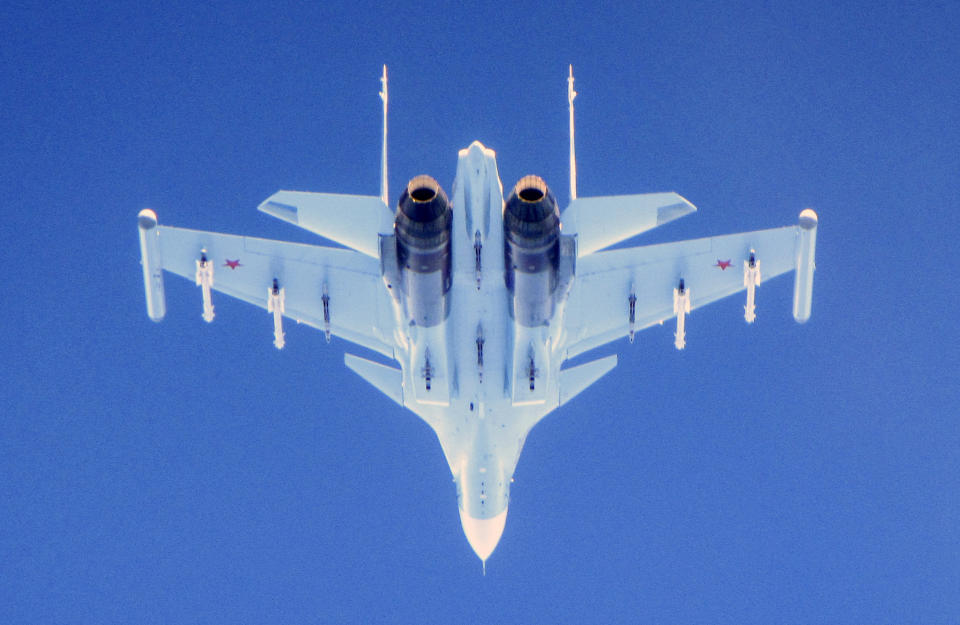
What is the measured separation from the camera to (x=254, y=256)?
27.4 metres

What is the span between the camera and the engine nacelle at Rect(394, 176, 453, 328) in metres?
22.6

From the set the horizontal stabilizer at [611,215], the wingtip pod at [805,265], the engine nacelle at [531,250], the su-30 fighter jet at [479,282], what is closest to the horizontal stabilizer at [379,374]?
the su-30 fighter jet at [479,282]

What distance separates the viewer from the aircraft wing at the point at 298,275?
88.1 ft

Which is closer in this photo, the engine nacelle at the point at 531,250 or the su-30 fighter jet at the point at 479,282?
the engine nacelle at the point at 531,250

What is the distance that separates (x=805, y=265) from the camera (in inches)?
1008

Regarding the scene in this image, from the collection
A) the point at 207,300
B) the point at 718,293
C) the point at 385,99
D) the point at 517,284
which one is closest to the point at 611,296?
the point at 718,293

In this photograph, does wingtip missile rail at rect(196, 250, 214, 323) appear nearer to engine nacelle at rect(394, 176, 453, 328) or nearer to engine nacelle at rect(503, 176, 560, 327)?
engine nacelle at rect(394, 176, 453, 328)

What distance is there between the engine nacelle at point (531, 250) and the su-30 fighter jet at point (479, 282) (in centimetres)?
3

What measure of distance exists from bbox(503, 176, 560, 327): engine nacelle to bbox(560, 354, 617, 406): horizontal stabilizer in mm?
3771

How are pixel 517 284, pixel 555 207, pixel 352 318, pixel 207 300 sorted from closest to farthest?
1. pixel 555 207
2. pixel 517 284
3. pixel 207 300
4. pixel 352 318

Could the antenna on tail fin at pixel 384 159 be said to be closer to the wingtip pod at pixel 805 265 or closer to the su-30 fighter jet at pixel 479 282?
the su-30 fighter jet at pixel 479 282

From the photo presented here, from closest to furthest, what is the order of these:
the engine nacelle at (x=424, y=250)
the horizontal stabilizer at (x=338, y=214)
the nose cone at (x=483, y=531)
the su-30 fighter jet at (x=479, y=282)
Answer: the engine nacelle at (x=424, y=250) < the su-30 fighter jet at (x=479, y=282) < the horizontal stabilizer at (x=338, y=214) < the nose cone at (x=483, y=531)

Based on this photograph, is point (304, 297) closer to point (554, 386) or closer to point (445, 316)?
point (445, 316)

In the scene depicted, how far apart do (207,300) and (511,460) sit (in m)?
7.89
